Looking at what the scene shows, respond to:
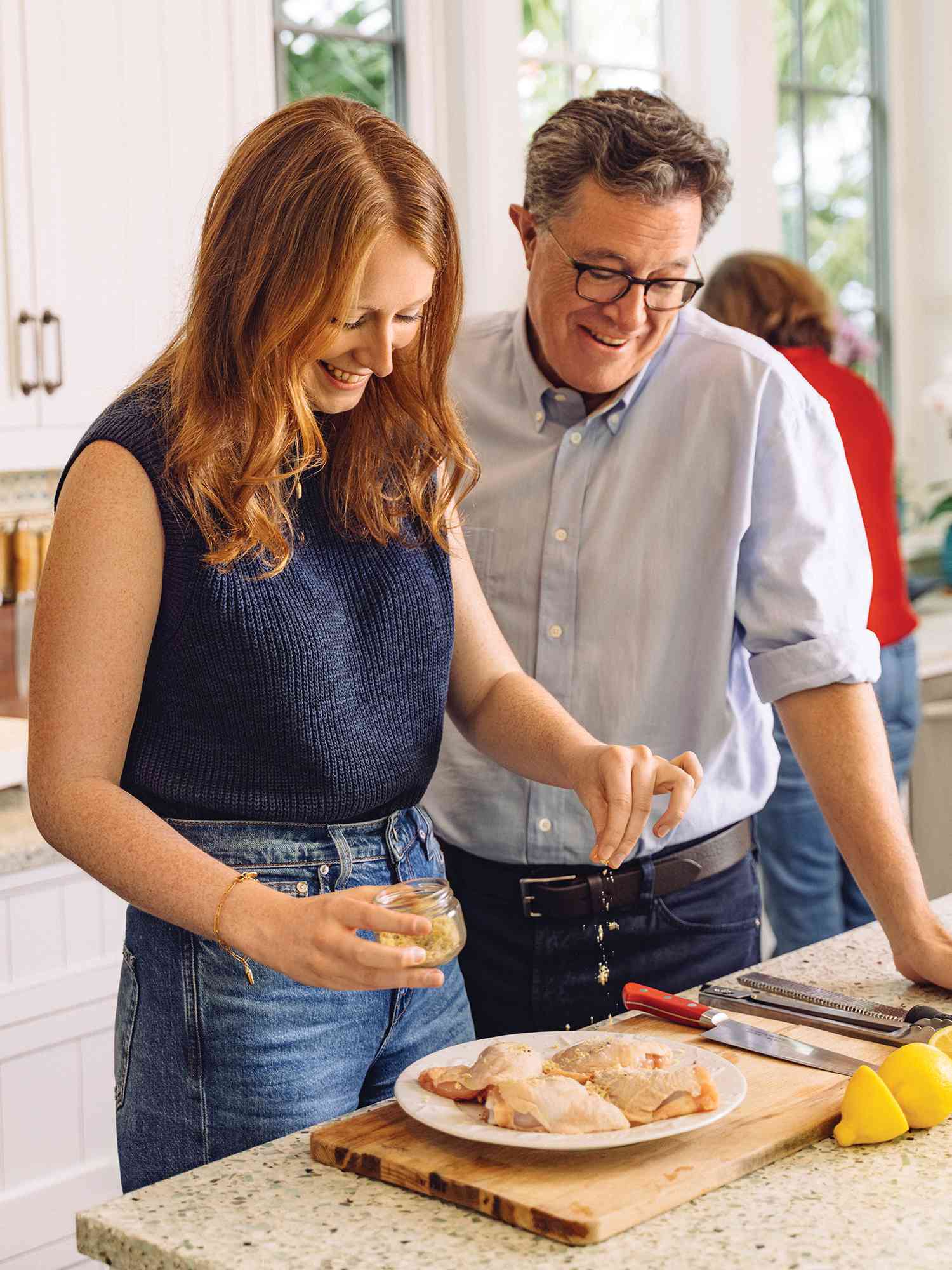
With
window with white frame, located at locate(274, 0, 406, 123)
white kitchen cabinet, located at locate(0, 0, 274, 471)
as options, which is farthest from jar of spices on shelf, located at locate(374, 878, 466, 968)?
window with white frame, located at locate(274, 0, 406, 123)

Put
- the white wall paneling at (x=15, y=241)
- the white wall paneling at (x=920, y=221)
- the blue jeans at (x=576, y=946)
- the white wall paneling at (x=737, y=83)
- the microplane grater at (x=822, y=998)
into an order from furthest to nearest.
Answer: the white wall paneling at (x=920, y=221) < the white wall paneling at (x=737, y=83) < the white wall paneling at (x=15, y=241) < the blue jeans at (x=576, y=946) < the microplane grater at (x=822, y=998)

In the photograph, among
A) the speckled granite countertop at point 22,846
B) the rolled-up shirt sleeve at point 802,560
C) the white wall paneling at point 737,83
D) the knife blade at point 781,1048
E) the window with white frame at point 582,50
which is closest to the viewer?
the knife blade at point 781,1048

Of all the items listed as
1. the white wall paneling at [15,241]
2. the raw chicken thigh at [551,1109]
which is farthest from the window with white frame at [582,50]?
the raw chicken thigh at [551,1109]

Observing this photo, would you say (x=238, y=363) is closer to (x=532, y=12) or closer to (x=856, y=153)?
(x=532, y=12)

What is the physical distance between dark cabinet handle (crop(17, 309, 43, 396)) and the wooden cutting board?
179 centimetres

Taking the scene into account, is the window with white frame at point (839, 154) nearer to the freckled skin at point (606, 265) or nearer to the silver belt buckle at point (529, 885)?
the freckled skin at point (606, 265)

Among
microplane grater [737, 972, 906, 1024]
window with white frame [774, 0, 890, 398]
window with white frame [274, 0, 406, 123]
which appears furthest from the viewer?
window with white frame [774, 0, 890, 398]

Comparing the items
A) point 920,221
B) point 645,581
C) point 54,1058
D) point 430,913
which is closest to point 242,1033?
point 430,913

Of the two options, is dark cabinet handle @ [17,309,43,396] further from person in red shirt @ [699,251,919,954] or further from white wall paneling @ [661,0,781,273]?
white wall paneling @ [661,0,781,273]

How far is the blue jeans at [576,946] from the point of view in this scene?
Result: 160 centimetres

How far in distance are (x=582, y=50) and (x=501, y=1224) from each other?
3342mm

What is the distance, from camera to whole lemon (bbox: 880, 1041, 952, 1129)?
1.05 meters

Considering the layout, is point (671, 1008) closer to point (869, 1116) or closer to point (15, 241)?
point (869, 1116)

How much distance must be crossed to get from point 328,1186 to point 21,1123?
141cm
